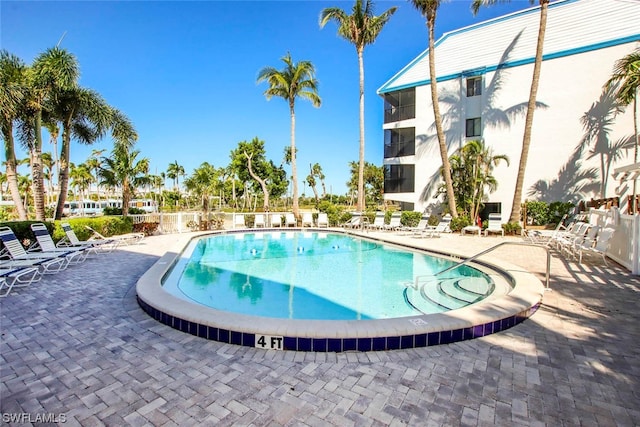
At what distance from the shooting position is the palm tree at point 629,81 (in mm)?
13133

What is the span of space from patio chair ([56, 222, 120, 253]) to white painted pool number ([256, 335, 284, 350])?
8.18 m

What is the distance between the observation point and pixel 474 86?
1991 centimetres

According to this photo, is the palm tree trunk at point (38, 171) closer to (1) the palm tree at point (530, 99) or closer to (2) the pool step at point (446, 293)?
(2) the pool step at point (446, 293)

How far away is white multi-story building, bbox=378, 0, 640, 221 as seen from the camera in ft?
52.1

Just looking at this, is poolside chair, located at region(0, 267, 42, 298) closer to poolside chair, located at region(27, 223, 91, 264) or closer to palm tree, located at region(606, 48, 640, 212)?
poolside chair, located at region(27, 223, 91, 264)

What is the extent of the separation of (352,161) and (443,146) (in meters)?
45.8

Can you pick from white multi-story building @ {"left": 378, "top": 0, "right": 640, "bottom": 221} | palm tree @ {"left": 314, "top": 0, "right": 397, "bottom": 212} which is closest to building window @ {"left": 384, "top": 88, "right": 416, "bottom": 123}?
white multi-story building @ {"left": 378, "top": 0, "right": 640, "bottom": 221}

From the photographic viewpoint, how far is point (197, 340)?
3.70m

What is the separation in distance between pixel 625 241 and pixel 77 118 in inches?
821

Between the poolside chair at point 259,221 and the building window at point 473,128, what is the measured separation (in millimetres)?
13860

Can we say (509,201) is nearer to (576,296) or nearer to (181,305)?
(576,296)

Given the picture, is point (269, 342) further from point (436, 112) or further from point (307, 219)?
point (307, 219)

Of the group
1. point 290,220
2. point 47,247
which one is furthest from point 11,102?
point 290,220

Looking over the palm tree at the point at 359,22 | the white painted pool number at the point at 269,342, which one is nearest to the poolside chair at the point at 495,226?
the palm tree at the point at 359,22
